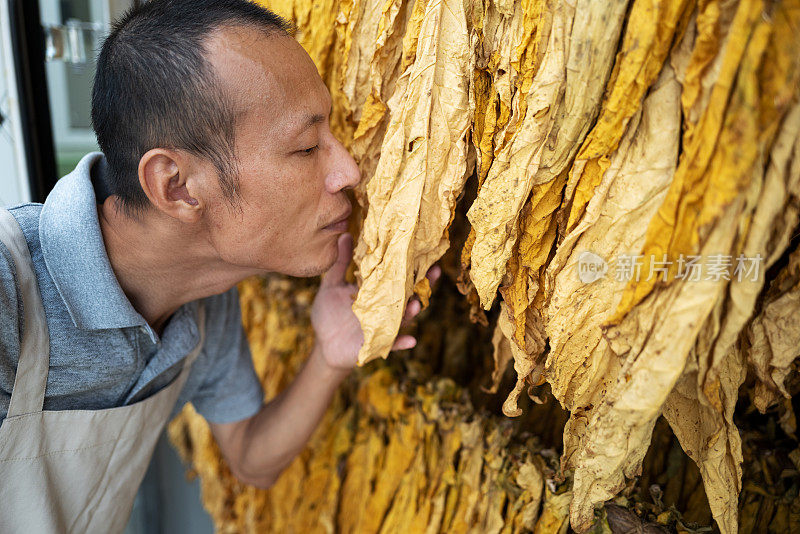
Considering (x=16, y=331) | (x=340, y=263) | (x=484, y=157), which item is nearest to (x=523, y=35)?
(x=484, y=157)

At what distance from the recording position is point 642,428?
55 centimetres

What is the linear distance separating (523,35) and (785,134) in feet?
0.85

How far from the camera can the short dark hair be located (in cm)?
68

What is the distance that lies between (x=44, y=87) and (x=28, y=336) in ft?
2.73

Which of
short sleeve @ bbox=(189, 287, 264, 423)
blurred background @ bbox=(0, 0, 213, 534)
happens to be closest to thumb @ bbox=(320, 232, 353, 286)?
short sleeve @ bbox=(189, 287, 264, 423)

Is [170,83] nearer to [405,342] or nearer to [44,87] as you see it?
[405,342]

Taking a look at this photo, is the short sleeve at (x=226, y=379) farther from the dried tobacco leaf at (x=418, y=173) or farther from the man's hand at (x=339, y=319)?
the dried tobacco leaf at (x=418, y=173)

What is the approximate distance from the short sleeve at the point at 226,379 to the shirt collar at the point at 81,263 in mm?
289

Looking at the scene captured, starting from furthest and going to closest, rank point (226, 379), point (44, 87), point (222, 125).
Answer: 1. point (44, 87)
2. point (226, 379)
3. point (222, 125)

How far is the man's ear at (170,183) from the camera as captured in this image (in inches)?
28.0

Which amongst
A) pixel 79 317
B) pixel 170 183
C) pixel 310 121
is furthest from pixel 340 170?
pixel 79 317

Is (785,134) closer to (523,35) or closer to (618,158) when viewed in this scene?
(618,158)

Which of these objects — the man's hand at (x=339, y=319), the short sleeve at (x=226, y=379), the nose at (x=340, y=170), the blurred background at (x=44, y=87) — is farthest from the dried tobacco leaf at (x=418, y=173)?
the blurred background at (x=44, y=87)

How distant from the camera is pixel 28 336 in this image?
0.77 m
